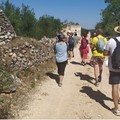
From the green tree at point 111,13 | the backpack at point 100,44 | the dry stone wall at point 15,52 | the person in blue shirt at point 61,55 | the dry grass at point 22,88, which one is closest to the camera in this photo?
the dry grass at point 22,88

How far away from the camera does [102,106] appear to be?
8.92m

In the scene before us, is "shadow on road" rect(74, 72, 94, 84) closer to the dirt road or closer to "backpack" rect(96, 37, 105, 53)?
the dirt road

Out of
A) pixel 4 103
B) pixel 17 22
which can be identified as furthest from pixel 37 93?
pixel 17 22

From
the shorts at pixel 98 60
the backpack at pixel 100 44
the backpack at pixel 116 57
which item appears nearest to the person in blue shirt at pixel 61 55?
the shorts at pixel 98 60

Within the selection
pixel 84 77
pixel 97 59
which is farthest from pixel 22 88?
pixel 84 77

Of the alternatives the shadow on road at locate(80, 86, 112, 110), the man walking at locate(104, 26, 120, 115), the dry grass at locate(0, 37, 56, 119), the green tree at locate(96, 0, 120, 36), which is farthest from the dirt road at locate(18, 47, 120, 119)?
the green tree at locate(96, 0, 120, 36)

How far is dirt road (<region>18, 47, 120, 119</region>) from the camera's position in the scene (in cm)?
818

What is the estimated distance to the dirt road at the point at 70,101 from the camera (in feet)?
26.8

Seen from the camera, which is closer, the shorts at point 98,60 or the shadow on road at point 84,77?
the shorts at point 98,60

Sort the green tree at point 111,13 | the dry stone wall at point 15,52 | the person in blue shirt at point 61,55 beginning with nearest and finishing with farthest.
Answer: the dry stone wall at point 15,52, the person in blue shirt at point 61,55, the green tree at point 111,13

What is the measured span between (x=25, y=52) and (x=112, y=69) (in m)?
4.81

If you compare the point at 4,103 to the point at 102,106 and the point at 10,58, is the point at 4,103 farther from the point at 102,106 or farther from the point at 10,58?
the point at 10,58

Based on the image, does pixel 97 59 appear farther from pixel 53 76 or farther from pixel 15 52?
pixel 15 52

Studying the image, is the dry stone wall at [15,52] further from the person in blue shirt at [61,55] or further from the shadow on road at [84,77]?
the shadow on road at [84,77]
